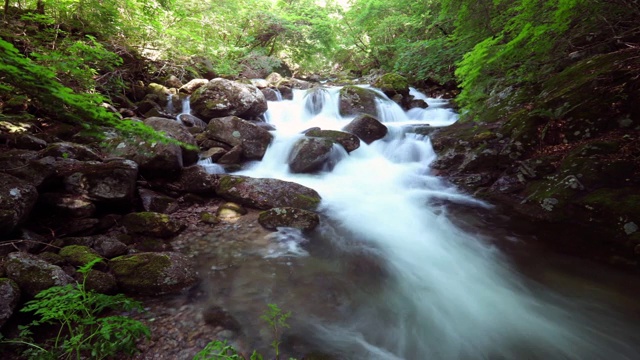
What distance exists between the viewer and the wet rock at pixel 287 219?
5102 millimetres

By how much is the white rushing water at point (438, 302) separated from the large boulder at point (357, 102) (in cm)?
549

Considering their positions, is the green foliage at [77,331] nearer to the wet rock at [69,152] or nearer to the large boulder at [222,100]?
the wet rock at [69,152]

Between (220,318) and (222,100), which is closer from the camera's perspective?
(220,318)

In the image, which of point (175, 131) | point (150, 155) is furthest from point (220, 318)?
point (175, 131)

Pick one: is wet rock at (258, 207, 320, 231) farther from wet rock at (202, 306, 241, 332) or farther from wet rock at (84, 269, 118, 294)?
wet rock at (84, 269, 118, 294)

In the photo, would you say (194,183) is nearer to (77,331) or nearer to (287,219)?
(287,219)

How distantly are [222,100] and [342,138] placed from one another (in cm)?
438

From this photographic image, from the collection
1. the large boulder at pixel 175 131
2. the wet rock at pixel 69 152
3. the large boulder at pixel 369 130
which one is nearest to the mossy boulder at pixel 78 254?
the wet rock at pixel 69 152

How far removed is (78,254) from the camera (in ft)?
10.8

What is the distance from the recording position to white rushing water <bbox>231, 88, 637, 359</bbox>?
110 inches

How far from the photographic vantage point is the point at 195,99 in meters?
9.51

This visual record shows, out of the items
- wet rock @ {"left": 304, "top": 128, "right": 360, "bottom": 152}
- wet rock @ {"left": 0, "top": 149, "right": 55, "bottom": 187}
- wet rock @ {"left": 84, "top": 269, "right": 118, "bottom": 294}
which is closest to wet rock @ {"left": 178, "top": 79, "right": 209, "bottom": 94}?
wet rock @ {"left": 304, "top": 128, "right": 360, "bottom": 152}

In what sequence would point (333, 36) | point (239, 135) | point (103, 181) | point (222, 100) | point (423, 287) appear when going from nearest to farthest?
point (423, 287) < point (103, 181) < point (239, 135) < point (222, 100) < point (333, 36)

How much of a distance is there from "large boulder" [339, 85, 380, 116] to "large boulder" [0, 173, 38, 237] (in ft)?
33.7
